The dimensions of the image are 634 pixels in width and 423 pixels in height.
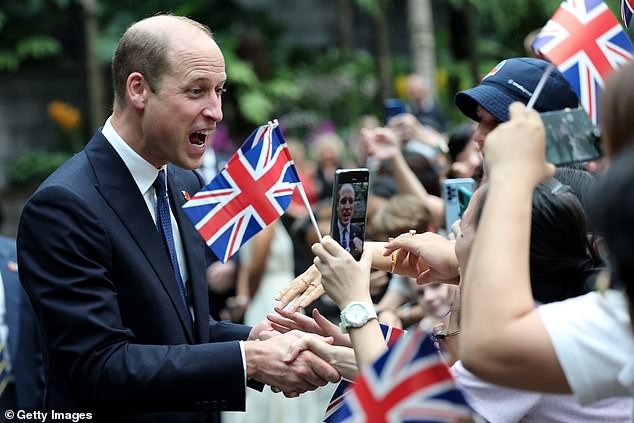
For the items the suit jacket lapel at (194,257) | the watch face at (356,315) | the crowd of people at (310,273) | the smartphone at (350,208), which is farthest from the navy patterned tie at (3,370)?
the watch face at (356,315)

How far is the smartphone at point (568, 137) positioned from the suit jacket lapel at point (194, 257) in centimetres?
131

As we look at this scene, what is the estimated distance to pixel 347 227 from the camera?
3.40 m

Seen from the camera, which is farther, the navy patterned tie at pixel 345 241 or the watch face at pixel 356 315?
the navy patterned tie at pixel 345 241

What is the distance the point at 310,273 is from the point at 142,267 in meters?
0.62

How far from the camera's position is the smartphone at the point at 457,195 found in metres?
4.50

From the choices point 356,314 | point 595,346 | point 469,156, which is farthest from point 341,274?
point 469,156

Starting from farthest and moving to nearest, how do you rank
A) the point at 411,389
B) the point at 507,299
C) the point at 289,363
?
the point at 289,363 < the point at 411,389 < the point at 507,299

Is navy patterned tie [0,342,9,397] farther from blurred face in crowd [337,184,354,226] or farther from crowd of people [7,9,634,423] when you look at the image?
blurred face in crowd [337,184,354,226]

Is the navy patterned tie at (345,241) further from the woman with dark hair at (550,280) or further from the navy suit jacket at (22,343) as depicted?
the navy suit jacket at (22,343)

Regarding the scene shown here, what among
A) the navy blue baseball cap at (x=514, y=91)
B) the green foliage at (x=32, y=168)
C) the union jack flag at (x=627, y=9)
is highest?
the green foliage at (x=32, y=168)

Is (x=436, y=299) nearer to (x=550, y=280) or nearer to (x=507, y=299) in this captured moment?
(x=550, y=280)

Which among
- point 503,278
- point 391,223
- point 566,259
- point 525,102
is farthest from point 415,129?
point 503,278

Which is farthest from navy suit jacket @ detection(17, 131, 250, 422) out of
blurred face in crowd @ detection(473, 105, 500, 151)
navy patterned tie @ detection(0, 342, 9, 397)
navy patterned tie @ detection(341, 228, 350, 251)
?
navy patterned tie @ detection(0, 342, 9, 397)

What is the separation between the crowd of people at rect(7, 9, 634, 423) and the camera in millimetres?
2250
